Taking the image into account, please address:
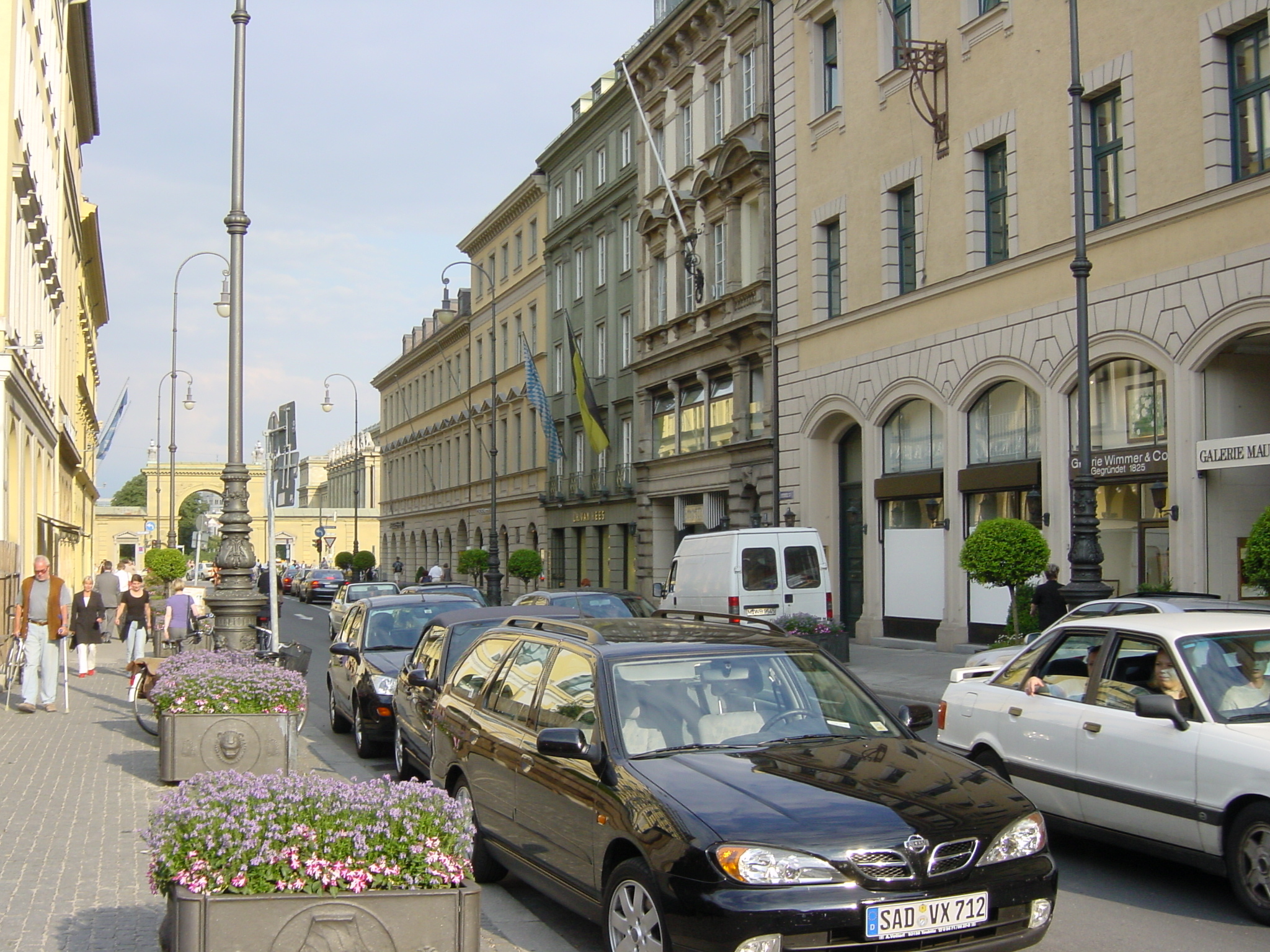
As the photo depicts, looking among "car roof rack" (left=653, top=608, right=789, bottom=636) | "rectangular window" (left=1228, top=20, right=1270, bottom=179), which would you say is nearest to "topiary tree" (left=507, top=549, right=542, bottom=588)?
"rectangular window" (left=1228, top=20, right=1270, bottom=179)

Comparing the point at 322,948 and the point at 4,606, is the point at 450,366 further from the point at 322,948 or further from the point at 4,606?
the point at 322,948

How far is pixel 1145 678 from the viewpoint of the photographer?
7797 millimetres

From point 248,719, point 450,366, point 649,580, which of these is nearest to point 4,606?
point 248,719

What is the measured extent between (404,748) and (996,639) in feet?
51.0

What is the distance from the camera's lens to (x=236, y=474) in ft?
48.7

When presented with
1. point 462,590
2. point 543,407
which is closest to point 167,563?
point 543,407

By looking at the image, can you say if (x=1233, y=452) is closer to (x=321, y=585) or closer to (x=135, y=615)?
(x=135, y=615)

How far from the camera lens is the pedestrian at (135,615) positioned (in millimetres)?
21516

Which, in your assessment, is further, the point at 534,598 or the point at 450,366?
the point at 450,366

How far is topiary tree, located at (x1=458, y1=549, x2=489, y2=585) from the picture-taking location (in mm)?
52438

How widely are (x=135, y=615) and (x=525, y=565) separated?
27305mm

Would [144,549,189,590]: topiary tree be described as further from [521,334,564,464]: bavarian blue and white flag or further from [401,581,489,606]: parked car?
[401,581,489,606]: parked car

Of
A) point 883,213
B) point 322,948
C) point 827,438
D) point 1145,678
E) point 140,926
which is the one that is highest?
point 883,213

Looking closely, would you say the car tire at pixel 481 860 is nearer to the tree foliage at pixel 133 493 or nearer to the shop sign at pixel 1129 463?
the shop sign at pixel 1129 463
